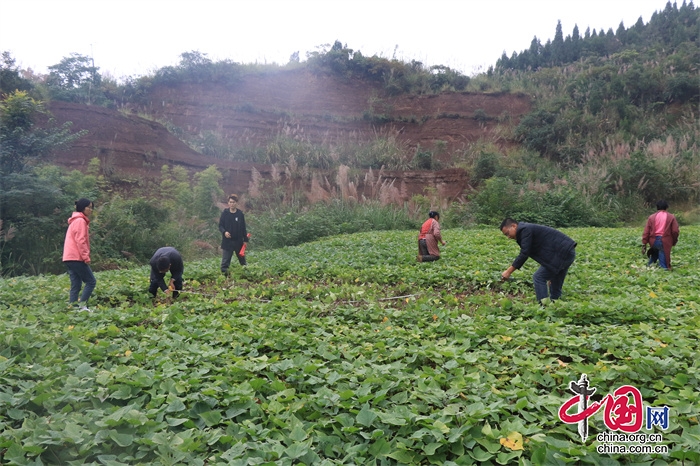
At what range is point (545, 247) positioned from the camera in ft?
21.5

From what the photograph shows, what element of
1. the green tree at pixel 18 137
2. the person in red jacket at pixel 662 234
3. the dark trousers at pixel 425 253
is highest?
the green tree at pixel 18 137

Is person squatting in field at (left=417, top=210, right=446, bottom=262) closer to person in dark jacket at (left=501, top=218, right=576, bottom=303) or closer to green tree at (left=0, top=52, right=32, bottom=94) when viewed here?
person in dark jacket at (left=501, top=218, right=576, bottom=303)

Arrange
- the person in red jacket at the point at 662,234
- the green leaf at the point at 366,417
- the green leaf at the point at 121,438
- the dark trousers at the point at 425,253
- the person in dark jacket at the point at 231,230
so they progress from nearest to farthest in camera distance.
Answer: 1. the green leaf at the point at 121,438
2. the green leaf at the point at 366,417
3. the person in red jacket at the point at 662,234
4. the person in dark jacket at the point at 231,230
5. the dark trousers at the point at 425,253

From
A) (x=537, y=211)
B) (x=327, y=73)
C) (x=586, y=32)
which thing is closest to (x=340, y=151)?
(x=327, y=73)

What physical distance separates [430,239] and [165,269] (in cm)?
600

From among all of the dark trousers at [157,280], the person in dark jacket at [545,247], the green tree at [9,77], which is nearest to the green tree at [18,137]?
the green tree at [9,77]

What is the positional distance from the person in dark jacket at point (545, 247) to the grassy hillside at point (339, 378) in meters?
0.68

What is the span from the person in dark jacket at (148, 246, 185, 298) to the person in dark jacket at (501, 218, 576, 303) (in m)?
5.22

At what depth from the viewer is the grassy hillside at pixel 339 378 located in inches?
110

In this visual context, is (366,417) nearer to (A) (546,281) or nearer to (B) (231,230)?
(A) (546,281)

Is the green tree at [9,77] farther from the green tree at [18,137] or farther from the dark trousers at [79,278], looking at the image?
the dark trousers at [79,278]

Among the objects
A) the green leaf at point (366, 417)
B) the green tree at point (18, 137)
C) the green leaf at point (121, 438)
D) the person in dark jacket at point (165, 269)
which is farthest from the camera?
the green tree at point (18, 137)

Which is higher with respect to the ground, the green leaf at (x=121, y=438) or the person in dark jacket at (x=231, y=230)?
the person in dark jacket at (x=231, y=230)

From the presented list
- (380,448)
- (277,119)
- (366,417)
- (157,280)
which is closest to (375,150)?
(277,119)
